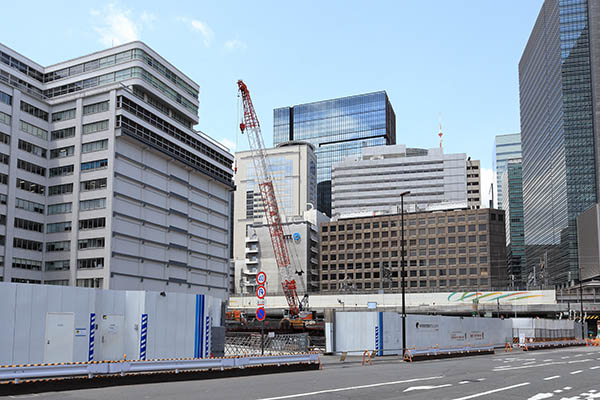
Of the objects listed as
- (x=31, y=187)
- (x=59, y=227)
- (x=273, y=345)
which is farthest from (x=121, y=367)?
(x=31, y=187)

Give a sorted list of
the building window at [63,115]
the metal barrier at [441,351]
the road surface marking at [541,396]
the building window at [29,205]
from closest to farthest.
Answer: the road surface marking at [541,396] < the metal barrier at [441,351] < the building window at [29,205] < the building window at [63,115]

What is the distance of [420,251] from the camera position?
18762cm

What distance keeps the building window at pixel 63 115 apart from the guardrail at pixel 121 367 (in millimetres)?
78284

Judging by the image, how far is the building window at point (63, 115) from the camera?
3890 inches

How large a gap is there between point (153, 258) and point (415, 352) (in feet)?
212

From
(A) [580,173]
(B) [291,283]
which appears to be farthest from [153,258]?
(A) [580,173]

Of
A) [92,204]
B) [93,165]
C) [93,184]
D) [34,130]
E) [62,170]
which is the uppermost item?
[34,130]

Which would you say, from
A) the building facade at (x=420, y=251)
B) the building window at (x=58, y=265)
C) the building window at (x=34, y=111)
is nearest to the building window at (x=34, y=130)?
the building window at (x=34, y=111)

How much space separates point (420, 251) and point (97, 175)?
382 feet

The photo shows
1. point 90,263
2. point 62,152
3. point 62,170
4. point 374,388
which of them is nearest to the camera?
point 374,388

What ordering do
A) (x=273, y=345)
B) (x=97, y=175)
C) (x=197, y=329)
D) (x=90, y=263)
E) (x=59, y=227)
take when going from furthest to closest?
(x=59, y=227)
(x=97, y=175)
(x=90, y=263)
(x=273, y=345)
(x=197, y=329)

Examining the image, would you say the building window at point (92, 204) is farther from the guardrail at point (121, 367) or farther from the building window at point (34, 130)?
the guardrail at point (121, 367)

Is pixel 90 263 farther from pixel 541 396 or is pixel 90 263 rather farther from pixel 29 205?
pixel 541 396

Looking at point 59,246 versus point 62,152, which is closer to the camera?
point 59,246
